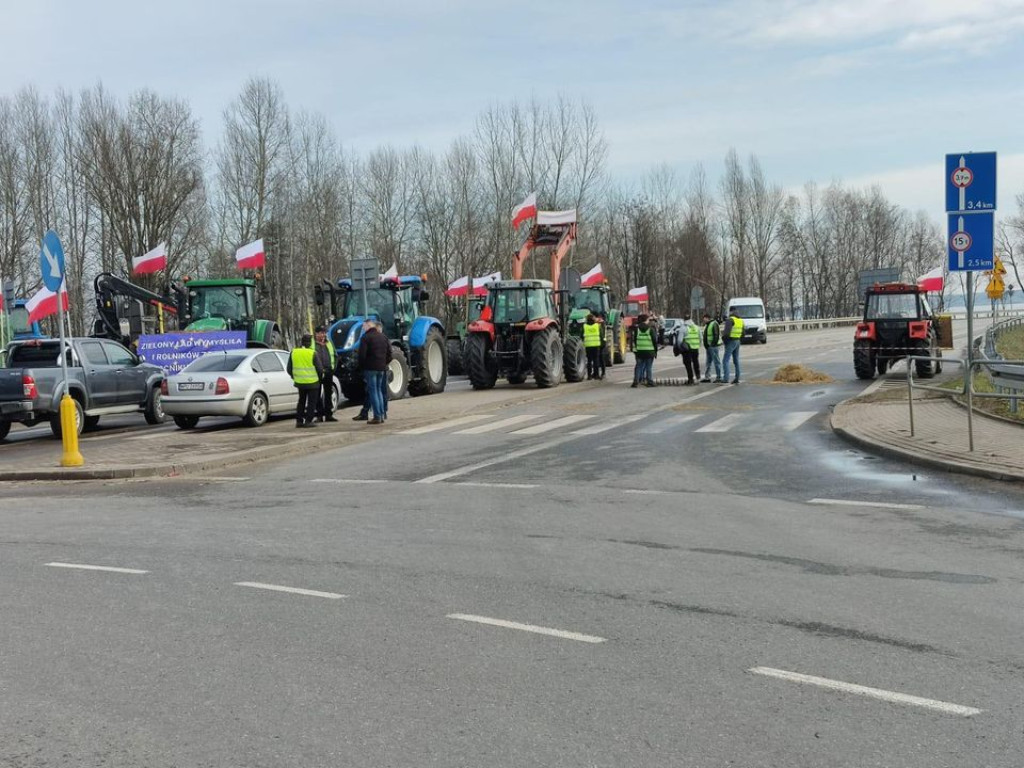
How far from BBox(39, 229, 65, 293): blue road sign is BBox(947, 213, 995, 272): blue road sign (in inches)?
459

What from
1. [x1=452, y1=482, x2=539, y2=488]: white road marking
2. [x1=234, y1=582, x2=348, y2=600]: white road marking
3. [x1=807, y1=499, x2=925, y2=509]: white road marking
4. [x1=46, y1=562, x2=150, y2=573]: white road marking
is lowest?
[x1=807, y1=499, x2=925, y2=509]: white road marking

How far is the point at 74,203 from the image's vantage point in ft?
188

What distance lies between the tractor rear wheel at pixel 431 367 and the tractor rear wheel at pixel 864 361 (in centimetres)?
1025

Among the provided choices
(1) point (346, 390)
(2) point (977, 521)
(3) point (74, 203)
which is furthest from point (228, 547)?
(3) point (74, 203)

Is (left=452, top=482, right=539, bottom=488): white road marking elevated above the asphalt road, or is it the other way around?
the asphalt road

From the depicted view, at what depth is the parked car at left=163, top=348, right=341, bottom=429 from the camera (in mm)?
18359

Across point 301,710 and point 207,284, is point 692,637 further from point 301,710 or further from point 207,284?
point 207,284

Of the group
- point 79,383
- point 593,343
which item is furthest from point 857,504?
point 593,343

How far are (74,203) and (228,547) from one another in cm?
5527

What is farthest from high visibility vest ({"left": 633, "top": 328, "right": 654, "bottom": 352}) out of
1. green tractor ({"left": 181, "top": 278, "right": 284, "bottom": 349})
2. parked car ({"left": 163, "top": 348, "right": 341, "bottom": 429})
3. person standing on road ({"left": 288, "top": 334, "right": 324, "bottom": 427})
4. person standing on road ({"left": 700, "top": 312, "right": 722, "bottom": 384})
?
green tractor ({"left": 181, "top": 278, "right": 284, "bottom": 349})

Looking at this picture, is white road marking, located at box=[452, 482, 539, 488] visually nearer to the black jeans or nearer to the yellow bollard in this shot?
the yellow bollard

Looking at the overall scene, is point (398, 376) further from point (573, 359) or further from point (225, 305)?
point (225, 305)

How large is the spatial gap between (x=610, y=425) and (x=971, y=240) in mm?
6523

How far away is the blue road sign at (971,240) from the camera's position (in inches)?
500
